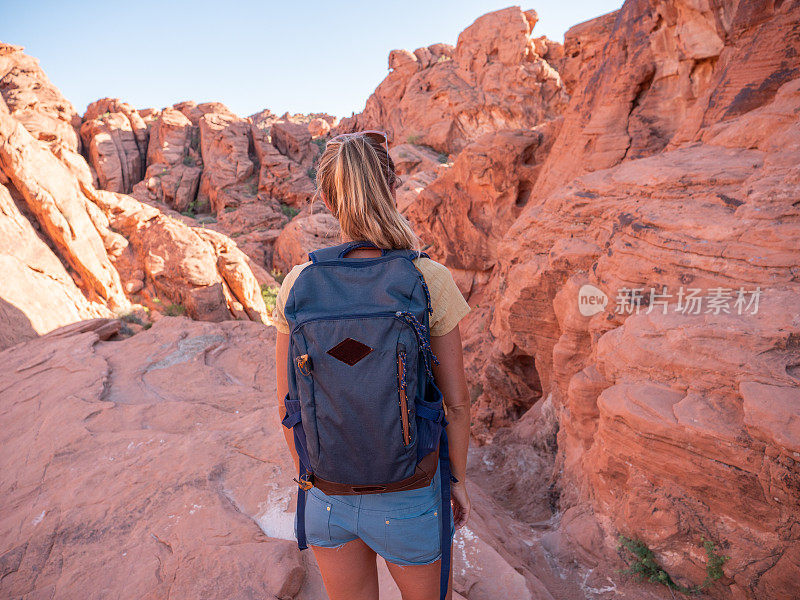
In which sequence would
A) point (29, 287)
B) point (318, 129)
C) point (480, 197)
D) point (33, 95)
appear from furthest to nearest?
point (318, 129), point (33, 95), point (480, 197), point (29, 287)

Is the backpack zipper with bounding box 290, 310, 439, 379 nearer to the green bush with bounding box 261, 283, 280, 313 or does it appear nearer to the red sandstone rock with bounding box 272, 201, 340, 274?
the green bush with bounding box 261, 283, 280, 313

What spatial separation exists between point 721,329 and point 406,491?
112 inches

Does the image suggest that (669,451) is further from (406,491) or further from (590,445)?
(406,491)

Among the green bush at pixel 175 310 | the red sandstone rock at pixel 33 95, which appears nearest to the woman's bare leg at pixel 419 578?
the green bush at pixel 175 310

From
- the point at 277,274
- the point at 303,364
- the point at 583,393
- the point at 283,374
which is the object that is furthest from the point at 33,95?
the point at 303,364

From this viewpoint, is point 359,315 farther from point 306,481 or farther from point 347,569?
point 347,569

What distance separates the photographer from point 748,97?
4777mm

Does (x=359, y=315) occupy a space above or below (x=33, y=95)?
below

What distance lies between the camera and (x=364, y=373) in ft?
3.91

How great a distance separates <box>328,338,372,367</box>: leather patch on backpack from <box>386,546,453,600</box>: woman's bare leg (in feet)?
2.41

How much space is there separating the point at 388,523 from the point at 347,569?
0.29m

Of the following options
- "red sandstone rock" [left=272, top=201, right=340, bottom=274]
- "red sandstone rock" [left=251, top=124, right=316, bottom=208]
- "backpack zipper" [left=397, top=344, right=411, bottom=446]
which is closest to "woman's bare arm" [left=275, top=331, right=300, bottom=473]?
"backpack zipper" [left=397, top=344, right=411, bottom=446]

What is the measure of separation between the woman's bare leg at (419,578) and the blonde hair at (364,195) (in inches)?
42.7

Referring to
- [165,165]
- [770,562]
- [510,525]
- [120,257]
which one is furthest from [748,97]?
[165,165]
